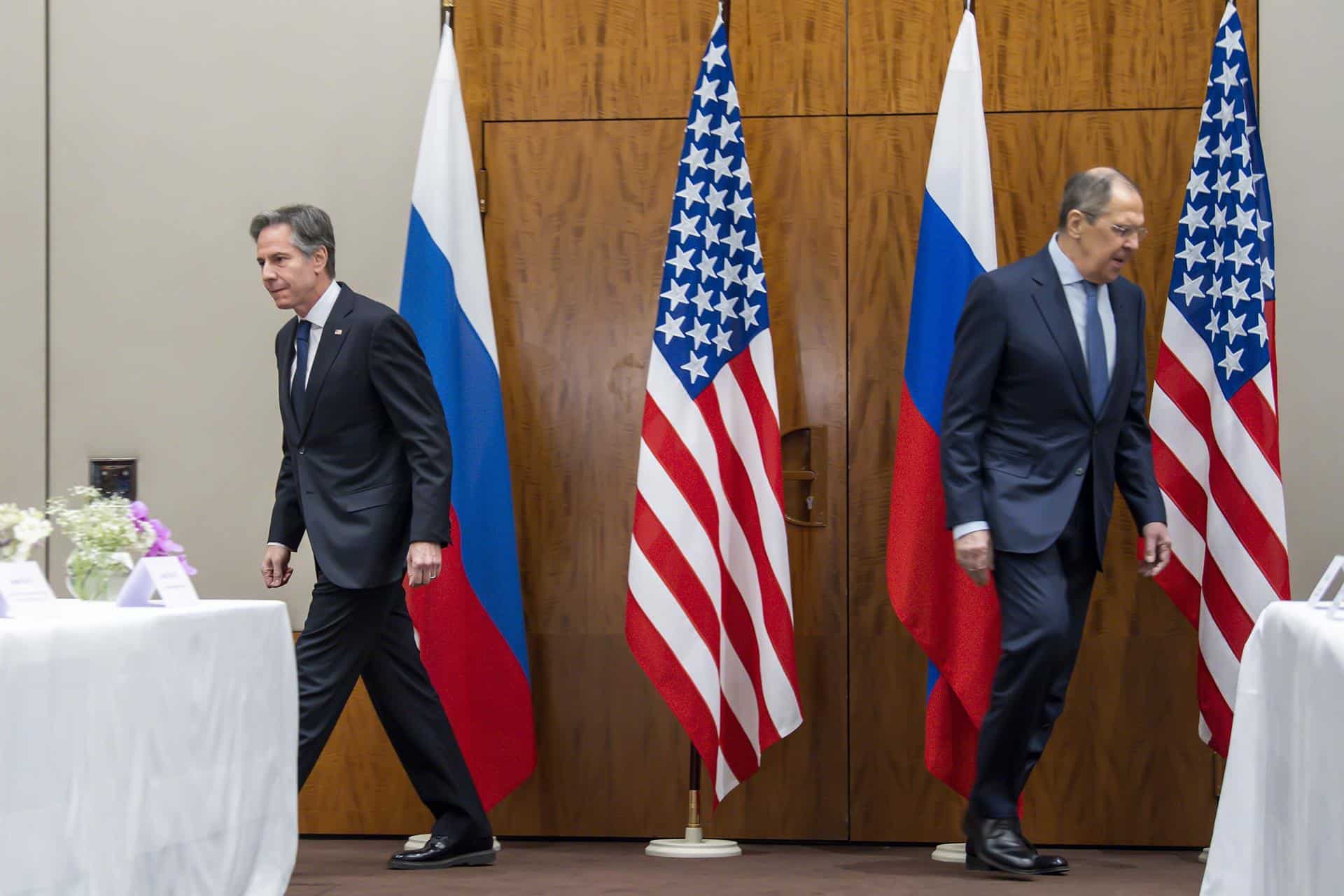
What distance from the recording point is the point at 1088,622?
15.2ft

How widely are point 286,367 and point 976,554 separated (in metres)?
1.79

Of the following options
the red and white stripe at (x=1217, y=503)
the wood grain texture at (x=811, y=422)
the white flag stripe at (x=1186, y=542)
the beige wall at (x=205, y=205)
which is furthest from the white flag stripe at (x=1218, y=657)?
the beige wall at (x=205, y=205)

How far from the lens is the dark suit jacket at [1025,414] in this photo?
3.90 m

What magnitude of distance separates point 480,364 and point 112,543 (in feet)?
5.86

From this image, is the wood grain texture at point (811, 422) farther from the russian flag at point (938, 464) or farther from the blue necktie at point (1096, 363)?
the blue necktie at point (1096, 363)

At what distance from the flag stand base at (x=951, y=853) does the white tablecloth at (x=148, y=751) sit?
1840mm

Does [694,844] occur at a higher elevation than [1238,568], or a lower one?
lower

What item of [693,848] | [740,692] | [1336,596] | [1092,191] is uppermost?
[1092,191]

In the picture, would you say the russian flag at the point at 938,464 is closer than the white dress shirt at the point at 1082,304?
No

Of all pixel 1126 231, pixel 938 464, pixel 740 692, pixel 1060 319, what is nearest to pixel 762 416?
pixel 938 464

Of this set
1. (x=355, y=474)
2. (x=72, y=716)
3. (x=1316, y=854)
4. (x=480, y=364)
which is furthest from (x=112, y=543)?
(x=1316, y=854)

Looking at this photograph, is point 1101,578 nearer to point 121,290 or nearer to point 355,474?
point 355,474

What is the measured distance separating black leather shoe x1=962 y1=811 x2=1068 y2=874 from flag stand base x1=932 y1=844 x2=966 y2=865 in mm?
308

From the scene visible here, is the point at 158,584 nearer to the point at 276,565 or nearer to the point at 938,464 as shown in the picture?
the point at 276,565
